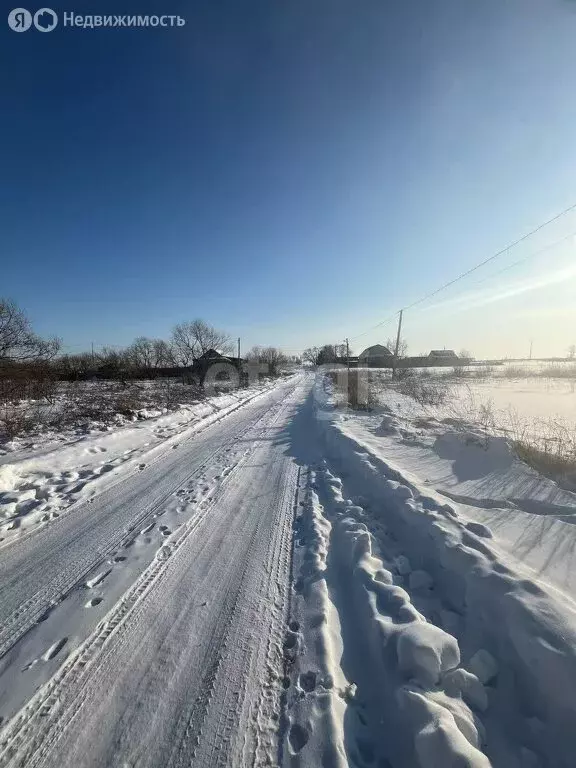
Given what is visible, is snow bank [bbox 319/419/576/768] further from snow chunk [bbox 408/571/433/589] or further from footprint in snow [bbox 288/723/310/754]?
footprint in snow [bbox 288/723/310/754]

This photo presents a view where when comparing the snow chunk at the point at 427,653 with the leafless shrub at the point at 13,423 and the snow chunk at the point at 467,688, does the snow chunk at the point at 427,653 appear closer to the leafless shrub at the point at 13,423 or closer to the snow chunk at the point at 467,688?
the snow chunk at the point at 467,688

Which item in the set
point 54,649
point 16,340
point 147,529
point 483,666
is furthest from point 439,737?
point 16,340

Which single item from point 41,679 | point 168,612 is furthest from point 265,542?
point 41,679

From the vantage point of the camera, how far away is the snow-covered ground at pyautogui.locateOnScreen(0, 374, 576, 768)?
167cm

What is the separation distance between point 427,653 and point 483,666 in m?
0.38

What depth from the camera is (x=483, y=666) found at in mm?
2027

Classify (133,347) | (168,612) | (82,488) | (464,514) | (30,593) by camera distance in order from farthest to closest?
(133,347) → (82,488) → (464,514) → (30,593) → (168,612)

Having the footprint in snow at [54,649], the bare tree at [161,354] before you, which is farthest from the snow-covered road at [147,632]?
the bare tree at [161,354]

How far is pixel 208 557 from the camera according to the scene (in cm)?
330

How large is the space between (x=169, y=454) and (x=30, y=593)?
14.4 ft

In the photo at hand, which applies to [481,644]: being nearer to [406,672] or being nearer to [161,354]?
[406,672]

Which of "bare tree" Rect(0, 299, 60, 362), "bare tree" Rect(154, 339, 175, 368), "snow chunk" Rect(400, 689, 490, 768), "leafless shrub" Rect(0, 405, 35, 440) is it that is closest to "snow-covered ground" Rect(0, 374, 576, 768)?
"snow chunk" Rect(400, 689, 490, 768)

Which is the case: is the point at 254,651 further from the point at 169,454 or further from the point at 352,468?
the point at 169,454

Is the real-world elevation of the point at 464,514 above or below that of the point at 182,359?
below
